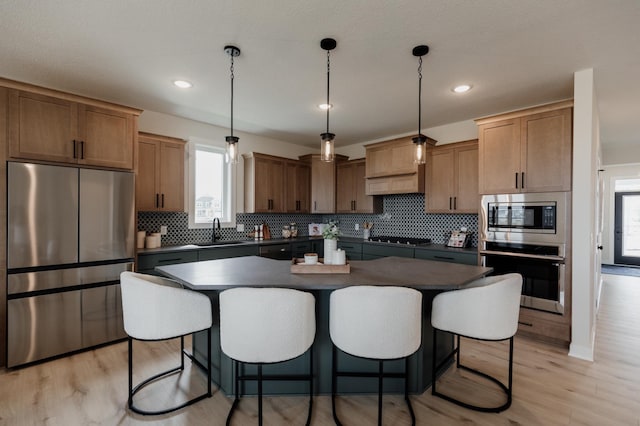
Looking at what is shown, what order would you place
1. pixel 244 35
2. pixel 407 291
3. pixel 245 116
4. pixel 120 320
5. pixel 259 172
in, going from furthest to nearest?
pixel 259 172 < pixel 245 116 < pixel 120 320 < pixel 244 35 < pixel 407 291

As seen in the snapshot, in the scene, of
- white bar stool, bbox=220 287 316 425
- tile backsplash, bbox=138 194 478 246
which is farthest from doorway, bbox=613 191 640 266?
white bar stool, bbox=220 287 316 425

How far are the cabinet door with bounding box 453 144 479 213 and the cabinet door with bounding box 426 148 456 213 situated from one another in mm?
78

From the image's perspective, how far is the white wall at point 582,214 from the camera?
8.93 ft

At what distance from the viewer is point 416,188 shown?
4.35 metres

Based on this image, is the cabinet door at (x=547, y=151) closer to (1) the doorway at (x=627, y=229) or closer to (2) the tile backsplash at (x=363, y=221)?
(2) the tile backsplash at (x=363, y=221)

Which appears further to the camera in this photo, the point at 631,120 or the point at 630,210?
the point at 630,210

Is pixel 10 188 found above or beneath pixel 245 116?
beneath

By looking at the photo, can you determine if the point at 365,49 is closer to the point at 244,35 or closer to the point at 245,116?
the point at 244,35

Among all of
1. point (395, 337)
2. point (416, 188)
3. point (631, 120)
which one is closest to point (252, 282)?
point (395, 337)

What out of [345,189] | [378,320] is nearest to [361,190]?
[345,189]

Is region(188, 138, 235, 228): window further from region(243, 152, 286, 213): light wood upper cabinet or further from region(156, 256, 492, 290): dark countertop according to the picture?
region(156, 256, 492, 290): dark countertop

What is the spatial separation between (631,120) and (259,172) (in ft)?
17.3

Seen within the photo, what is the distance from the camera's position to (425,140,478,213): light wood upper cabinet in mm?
3939

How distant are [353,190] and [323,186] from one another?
0.54 meters
